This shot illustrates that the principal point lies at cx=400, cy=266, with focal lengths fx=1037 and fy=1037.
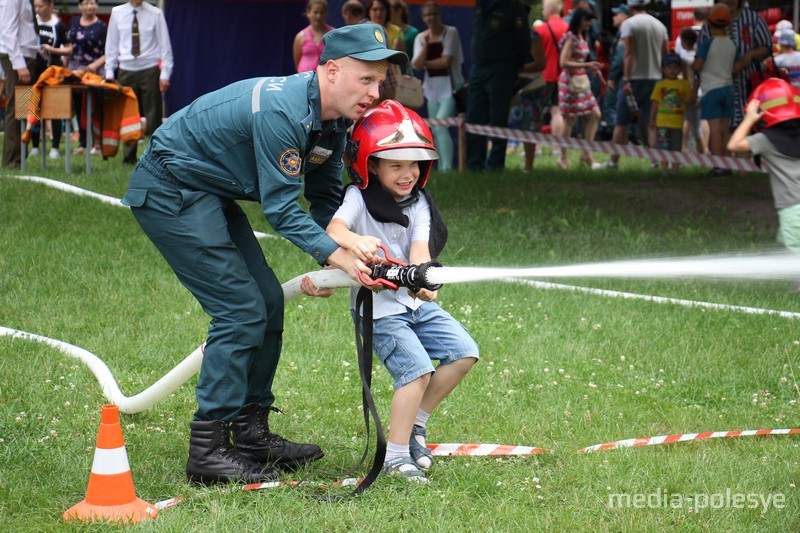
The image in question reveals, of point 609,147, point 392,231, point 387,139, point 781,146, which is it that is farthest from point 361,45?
point 609,147

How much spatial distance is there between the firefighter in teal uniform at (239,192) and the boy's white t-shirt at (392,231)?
0.26m

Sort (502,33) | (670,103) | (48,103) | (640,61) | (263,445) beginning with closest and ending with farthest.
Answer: (263,445) < (48,103) < (670,103) < (502,33) < (640,61)

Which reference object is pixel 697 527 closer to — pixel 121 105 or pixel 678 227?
pixel 678 227

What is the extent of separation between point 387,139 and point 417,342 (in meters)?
0.91

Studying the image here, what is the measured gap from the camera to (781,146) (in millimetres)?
7375

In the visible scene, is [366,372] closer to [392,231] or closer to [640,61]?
[392,231]

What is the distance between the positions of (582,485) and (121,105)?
10.4m

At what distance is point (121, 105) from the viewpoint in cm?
1345

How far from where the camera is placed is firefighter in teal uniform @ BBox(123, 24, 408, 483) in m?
4.18

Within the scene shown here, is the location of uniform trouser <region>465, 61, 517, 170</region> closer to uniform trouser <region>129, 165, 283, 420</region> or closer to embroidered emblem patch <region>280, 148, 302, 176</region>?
uniform trouser <region>129, 165, 283, 420</region>

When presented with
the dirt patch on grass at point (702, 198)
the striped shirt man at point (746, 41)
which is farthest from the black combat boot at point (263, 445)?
the striped shirt man at point (746, 41)

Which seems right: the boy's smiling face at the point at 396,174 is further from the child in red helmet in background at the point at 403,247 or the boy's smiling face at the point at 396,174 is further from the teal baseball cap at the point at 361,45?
the teal baseball cap at the point at 361,45

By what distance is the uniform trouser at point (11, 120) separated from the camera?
1359 cm

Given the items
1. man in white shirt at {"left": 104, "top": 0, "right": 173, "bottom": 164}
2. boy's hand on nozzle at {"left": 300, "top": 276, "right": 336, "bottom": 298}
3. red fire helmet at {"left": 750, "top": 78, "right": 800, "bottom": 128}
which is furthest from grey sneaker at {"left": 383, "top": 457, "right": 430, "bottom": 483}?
man in white shirt at {"left": 104, "top": 0, "right": 173, "bottom": 164}
